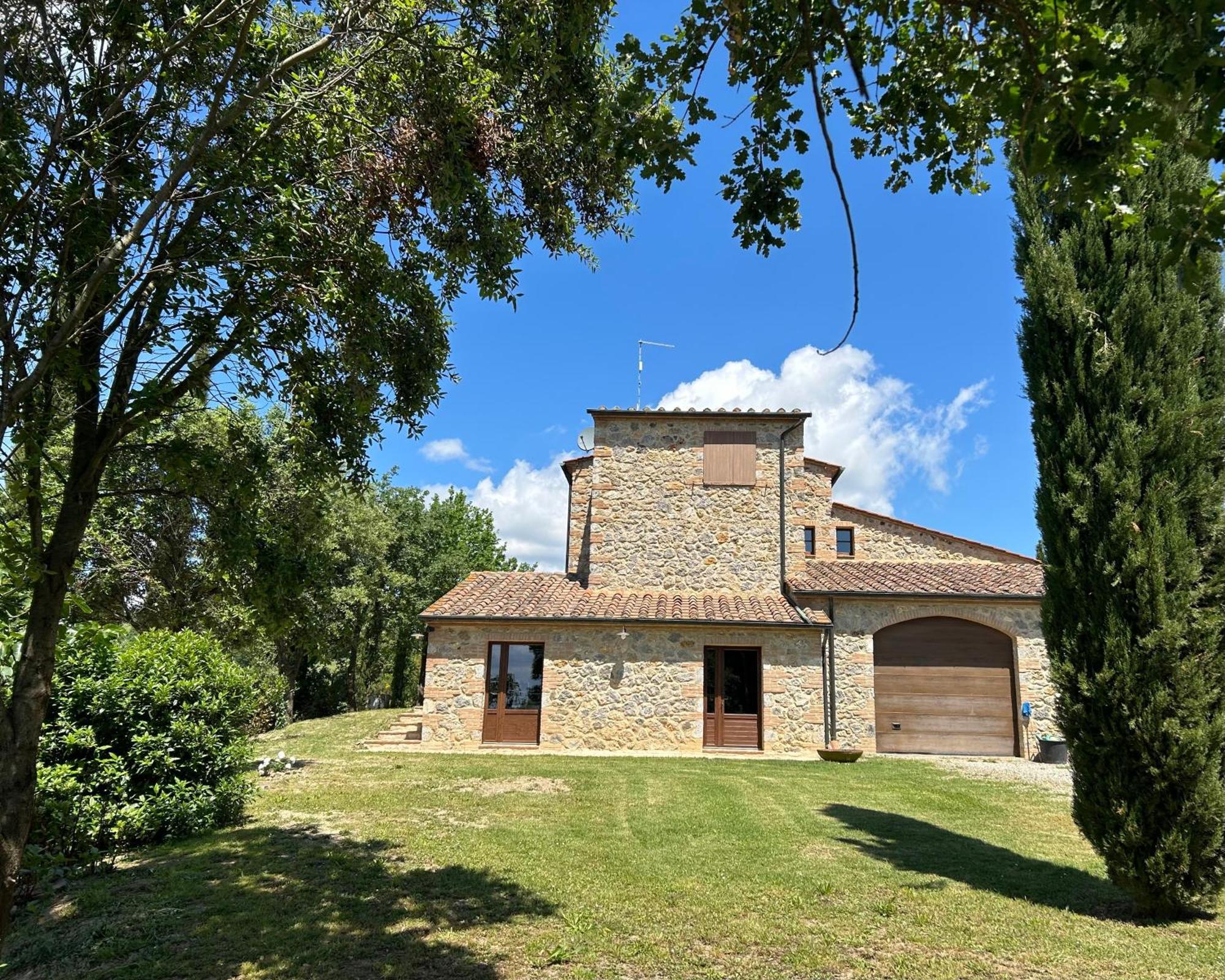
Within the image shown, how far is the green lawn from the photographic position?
169 inches

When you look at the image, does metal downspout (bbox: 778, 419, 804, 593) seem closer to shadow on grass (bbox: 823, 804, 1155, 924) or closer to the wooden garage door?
the wooden garage door

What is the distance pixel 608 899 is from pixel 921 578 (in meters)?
12.3

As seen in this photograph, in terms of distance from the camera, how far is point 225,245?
403 cm

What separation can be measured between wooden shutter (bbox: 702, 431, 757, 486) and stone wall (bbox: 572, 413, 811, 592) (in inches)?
4.2

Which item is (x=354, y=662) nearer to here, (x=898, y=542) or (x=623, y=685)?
(x=623, y=685)

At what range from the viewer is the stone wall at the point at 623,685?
47.4ft

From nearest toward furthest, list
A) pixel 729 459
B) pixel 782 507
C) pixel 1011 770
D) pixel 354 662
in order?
pixel 1011 770 → pixel 782 507 → pixel 729 459 → pixel 354 662

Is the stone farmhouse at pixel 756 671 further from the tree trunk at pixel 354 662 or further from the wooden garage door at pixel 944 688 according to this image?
the tree trunk at pixel 354 662

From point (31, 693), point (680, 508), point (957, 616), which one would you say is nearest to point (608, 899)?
point (31, 693)

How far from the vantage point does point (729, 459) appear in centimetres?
1675

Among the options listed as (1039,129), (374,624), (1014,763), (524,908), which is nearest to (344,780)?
(524,908)

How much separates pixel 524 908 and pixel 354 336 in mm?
4342

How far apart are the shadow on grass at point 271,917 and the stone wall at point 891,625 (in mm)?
10541

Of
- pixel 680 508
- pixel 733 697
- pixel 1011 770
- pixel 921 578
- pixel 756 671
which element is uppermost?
pixel 680 508
